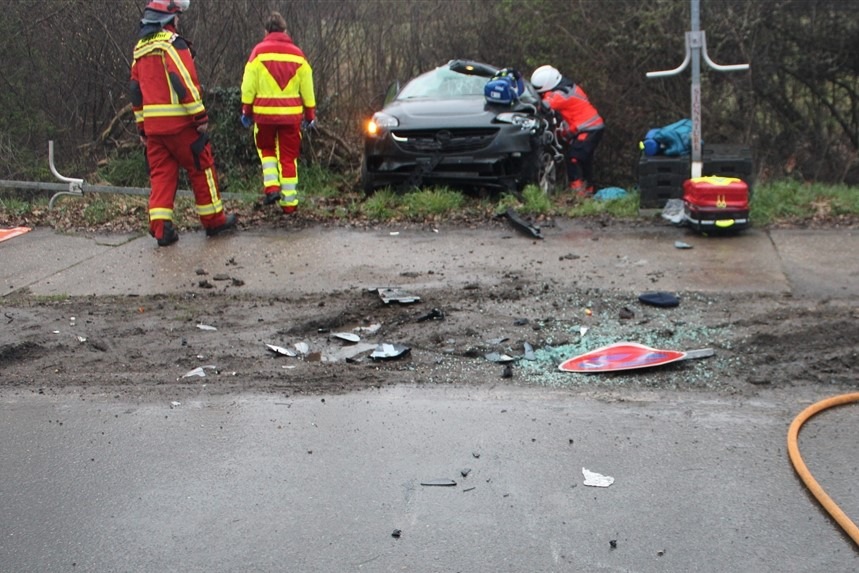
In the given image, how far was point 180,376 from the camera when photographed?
5.74 m

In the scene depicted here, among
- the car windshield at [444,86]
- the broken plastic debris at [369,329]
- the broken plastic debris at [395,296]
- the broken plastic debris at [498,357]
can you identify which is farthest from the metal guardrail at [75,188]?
the broken plastic debris at [498,357]

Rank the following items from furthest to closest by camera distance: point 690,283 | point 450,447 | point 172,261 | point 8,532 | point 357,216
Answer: point 357,216
point 172,261
point 690,283
point 450,447
point 8,532

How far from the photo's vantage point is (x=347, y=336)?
629cm

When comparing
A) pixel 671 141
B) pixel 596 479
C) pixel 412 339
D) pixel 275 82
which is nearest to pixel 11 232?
pixel 275 82

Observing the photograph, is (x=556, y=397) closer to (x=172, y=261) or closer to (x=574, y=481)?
A: (x=574, y=481)

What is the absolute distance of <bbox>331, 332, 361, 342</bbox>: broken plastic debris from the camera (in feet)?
20.5

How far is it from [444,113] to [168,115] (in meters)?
3.00

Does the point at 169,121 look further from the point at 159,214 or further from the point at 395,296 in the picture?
the point at 395,296

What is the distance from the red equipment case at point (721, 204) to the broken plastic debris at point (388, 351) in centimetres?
366

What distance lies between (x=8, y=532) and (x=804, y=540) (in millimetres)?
3180

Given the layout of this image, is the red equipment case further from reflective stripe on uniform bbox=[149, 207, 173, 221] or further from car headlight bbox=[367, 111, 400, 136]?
reflective stripe on uniform bbox=[149, 207, 173, 221]

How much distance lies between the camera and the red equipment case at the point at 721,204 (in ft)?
27.7

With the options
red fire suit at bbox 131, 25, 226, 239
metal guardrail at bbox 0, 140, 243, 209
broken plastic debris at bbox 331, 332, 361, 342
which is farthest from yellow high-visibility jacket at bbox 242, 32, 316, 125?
broken plastic debris at bbox 331, 332, 361, 342

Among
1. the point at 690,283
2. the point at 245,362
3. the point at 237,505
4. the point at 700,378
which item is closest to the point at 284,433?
the point at 237,505
